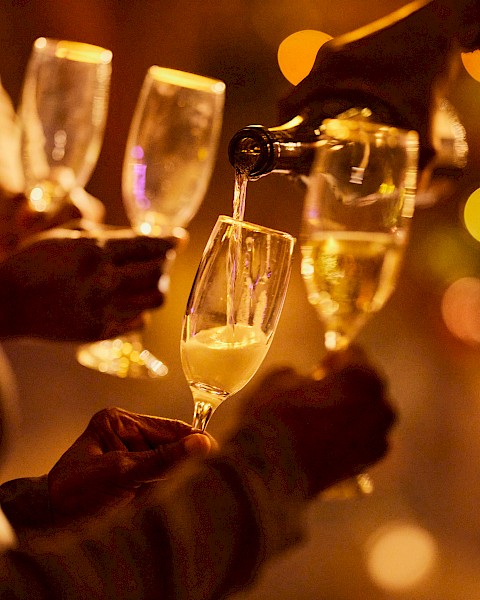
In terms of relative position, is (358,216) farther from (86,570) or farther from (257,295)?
(86,570)

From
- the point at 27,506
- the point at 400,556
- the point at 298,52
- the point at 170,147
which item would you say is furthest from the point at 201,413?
the point at 298,52

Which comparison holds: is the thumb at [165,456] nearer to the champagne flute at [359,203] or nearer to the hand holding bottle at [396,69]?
the champagne flute at [359,203]

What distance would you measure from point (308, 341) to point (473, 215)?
0.93 m

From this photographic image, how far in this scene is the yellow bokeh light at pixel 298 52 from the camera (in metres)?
3.54

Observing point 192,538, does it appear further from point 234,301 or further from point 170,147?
point 170,147

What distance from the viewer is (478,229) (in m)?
3.74

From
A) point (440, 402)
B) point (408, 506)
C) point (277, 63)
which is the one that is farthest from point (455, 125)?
point (277, 63)

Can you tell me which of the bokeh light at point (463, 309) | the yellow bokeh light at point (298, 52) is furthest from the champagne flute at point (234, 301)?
the bokeh light at point (463, 309)

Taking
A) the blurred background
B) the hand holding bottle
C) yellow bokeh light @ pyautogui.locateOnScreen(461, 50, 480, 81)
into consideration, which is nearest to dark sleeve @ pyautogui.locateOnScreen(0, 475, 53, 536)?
the hand holding bottle

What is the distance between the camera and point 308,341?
368 centimetres

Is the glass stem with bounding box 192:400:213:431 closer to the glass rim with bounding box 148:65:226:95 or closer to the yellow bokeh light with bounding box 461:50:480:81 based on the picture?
the glass rim with bounding box 148:65:226:95

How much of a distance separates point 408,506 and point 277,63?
6.38ft

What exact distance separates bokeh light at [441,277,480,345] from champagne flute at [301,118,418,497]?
127 inches

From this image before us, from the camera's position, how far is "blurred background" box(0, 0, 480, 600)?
254cm
